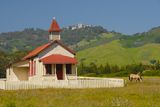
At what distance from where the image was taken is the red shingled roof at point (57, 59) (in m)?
56.2

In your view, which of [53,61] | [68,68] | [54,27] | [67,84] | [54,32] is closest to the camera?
[67,84]

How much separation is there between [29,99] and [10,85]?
1558cm

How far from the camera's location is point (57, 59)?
186ft

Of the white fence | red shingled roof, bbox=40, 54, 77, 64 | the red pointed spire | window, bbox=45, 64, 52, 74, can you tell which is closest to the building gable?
red shingled roof, bbox=40, 54, 77, 64

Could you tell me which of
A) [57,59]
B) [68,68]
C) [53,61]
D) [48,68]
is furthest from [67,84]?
[68,68]

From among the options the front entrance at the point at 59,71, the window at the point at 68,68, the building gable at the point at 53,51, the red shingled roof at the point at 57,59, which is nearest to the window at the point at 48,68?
the red shingled roof at the point at 57,59

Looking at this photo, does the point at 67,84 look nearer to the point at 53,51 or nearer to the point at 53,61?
the point at 53,61

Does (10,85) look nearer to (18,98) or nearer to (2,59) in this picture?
(18,98)

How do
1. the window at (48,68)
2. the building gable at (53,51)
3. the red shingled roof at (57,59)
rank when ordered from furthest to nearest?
the building gable at (53,51) → the window at (48,68) → the red shingled roof at (57,59)

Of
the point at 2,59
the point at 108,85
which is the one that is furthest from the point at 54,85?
the point at 2,59

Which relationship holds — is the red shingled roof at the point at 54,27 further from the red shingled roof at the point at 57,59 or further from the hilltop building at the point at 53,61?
the red shingled roof at the point at 57,59

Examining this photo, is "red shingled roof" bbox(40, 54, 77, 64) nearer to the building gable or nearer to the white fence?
the building gable

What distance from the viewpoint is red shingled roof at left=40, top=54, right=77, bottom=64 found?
56156mm

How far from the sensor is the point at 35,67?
58.2 meters
